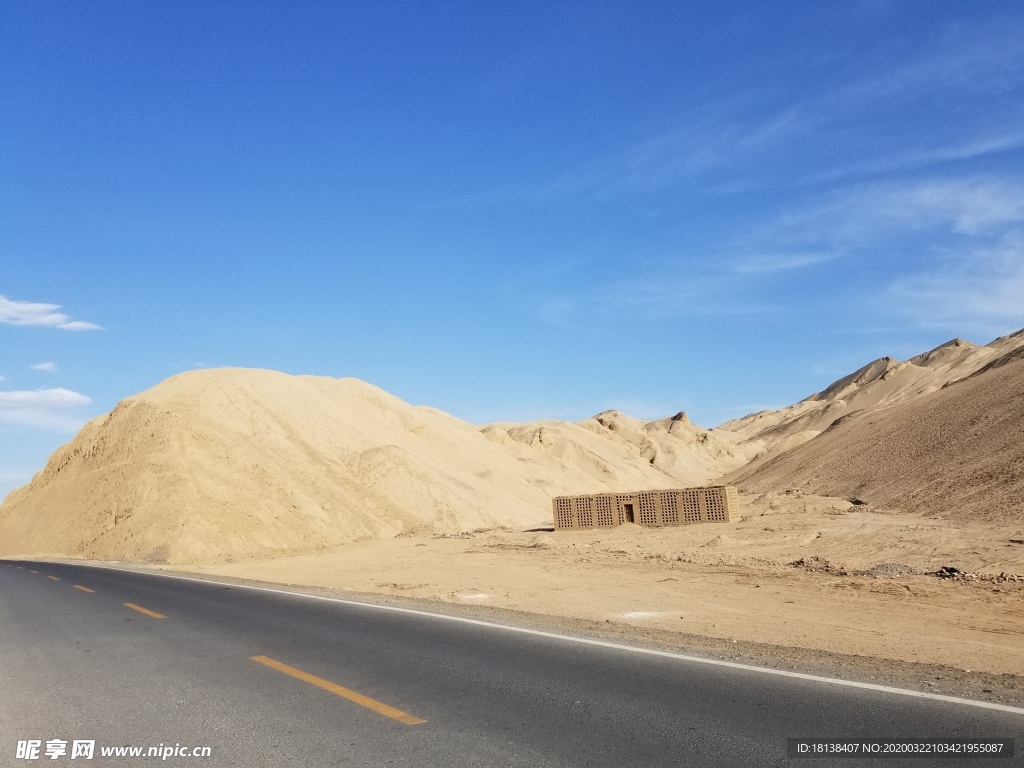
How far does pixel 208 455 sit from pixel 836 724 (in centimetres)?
4370

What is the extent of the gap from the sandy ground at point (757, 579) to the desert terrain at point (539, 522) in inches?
3.6

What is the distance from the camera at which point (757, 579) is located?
17250 mm

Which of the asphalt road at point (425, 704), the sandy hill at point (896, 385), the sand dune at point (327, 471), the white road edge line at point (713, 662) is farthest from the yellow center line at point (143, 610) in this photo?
the sandy hill at point (896, 385)

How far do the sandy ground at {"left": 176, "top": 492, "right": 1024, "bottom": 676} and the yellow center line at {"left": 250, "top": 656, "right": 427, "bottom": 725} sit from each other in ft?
16.0

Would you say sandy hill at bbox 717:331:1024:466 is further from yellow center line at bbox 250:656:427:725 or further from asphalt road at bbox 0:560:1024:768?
yellow center line at bbox 250:656:427:725

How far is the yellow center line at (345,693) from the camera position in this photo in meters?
6.31

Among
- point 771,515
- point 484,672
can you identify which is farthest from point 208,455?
point 484,672

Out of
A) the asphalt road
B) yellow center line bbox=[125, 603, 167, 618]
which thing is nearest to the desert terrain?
the asphalt road

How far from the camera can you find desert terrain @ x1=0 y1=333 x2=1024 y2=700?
12383 millimetres

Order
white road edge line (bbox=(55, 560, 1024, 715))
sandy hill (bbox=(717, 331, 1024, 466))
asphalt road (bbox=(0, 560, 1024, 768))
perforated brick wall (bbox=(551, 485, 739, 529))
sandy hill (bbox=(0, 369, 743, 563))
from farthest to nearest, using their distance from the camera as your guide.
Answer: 1. sandy hill (bbox=(717, 331, 1024, 466))
2. sandy hill (bbox=(0, 369, 743, 563))
3. perforated brick wall (bbox=(551, 485, 739, 529))
4. white road edge line (bbox=(55, 560, 1024, 715))
5. asphalt road (bbox=(0, 560, 1024, 768))

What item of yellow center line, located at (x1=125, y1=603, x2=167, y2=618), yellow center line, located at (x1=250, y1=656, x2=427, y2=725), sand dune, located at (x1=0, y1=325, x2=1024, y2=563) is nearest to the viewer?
yellow center line, located at (x1=250, y1=656, x2=427, y2=725)

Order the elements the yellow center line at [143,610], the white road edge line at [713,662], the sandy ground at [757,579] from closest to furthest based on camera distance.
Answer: the white road edge line at [713,662], the sandy ground at [757,579], the yellow center line at [143,610]

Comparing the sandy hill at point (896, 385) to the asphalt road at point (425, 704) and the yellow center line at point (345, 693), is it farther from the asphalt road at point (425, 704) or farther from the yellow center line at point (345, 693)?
the yellow center line at point (345, 693)

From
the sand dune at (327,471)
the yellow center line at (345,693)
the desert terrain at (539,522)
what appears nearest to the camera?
the yellow center line at (345,693)
